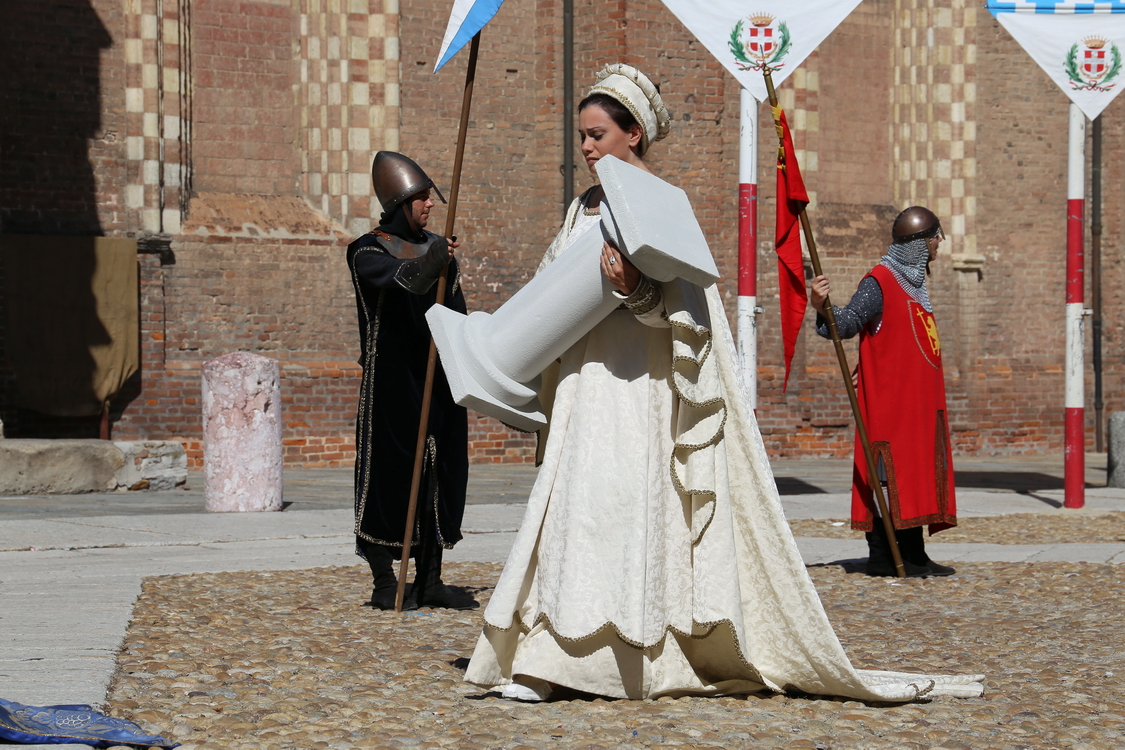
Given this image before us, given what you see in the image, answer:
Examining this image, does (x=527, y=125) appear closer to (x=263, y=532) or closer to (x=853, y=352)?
(x=853, y=352)

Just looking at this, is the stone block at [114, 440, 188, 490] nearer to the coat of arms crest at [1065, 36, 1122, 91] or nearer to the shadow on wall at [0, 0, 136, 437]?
the shadow on wall at [0, 0, 136, 437]

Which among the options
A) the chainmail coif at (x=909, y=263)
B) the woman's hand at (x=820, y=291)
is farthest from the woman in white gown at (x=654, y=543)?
the chainmail coif at (x=909, y=263)

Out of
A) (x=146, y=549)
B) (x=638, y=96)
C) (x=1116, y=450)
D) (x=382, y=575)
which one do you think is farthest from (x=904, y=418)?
(x=1116, y=450)

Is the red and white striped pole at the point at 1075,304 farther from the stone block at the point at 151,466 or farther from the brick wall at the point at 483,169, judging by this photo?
the stone block at the point at 151,466

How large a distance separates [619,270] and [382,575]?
7.16ft

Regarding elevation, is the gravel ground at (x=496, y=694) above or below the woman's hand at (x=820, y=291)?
below

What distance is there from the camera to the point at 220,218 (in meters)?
13.2

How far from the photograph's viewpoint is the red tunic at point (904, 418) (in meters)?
6.32

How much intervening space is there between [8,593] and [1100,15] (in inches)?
304

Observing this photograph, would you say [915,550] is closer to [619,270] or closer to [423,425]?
[423,425]

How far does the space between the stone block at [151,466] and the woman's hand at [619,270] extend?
7.36 meters

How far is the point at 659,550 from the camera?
11.6ft

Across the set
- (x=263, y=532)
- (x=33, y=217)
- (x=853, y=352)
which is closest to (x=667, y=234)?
(x=263, y=532)

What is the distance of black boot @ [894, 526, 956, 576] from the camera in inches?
253
